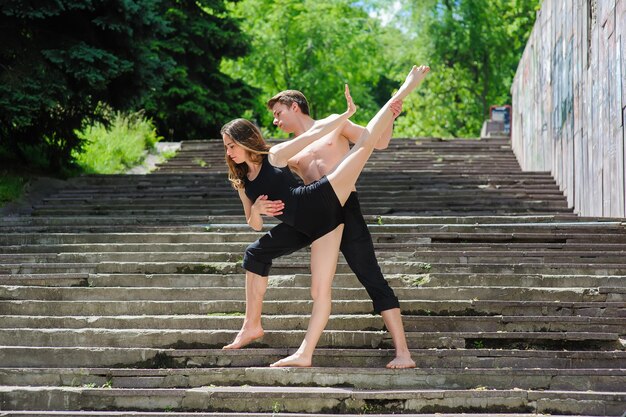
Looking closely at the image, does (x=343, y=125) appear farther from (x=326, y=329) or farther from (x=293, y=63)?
(x=293, y=63)

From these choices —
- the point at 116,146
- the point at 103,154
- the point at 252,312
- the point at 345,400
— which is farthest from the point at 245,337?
the point at 116,146

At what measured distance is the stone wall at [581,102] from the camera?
10.5 metres

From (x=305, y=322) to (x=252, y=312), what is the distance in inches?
27.1

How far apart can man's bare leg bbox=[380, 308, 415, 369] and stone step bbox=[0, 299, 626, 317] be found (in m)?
1.10

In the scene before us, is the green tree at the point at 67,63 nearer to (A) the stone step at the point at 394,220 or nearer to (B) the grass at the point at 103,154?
(B) the grass at the point at 103,154

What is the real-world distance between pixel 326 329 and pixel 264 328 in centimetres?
48

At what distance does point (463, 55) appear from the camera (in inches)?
1517

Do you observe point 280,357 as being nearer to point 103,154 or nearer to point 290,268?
point 290,268

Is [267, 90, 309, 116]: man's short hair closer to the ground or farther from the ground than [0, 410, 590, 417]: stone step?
farther from the ground

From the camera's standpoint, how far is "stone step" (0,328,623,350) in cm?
727

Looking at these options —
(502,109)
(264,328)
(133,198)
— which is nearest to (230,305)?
(264,328)

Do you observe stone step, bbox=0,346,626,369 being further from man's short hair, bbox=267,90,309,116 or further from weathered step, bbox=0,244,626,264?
weathered step, bbox=0,244,626,264

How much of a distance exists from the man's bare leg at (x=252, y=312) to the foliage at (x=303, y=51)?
3098 cm

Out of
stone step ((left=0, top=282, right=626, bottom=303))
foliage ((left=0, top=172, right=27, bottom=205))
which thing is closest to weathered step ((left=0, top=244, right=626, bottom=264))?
stone step ((left=0, top=282, right=626, bottom=303))
